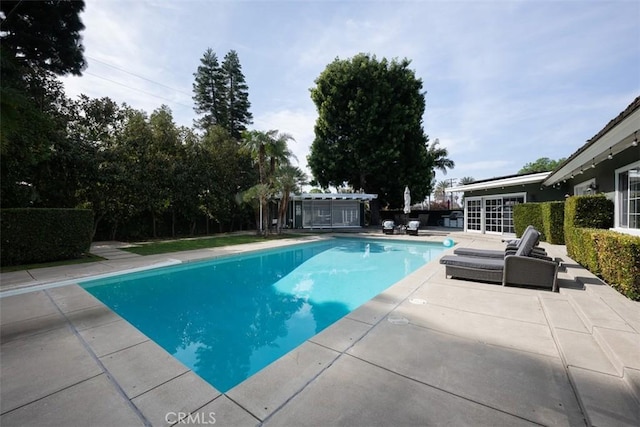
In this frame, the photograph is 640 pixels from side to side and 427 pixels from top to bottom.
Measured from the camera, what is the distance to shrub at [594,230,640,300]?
12.0ft

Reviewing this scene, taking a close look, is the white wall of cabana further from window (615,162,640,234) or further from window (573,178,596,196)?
window (615,162,640,234)

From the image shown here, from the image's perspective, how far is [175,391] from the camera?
2.18 m

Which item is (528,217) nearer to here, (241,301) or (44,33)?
(241,301)

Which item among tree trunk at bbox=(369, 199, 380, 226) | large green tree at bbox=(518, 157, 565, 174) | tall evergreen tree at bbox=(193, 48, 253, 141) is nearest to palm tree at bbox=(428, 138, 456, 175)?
tree trunk at bbox=(369, 199, 380, 226)

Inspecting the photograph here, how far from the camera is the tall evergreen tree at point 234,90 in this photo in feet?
91.8

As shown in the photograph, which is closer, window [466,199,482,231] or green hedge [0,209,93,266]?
green hedge [0,209,93,266]

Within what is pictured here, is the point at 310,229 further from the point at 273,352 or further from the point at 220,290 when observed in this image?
the point at 273,352

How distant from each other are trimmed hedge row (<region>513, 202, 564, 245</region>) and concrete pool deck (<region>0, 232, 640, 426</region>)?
6.57m

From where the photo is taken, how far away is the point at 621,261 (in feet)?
12.9

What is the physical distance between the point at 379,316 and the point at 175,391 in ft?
8.24

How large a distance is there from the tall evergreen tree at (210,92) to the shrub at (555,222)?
27.4 metres

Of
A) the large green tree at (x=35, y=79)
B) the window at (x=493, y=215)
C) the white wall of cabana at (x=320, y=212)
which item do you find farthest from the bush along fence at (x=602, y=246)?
the white wall of cabana at (x=320, y=212)

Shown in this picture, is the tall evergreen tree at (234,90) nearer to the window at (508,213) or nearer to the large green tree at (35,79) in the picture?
the large green tree at (35,79)

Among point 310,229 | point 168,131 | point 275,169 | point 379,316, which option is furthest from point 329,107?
point 379,316
